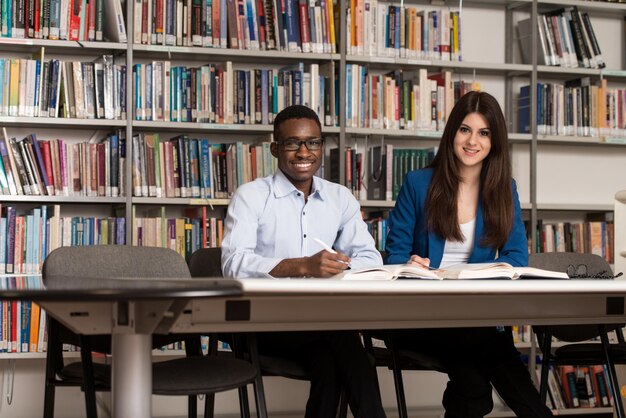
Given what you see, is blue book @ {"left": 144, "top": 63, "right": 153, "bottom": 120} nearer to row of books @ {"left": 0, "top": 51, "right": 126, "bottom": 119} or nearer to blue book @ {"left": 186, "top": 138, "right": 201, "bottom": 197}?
row of books @ {"left": 0, "top": 51, "right": 126, "bottom": 119}

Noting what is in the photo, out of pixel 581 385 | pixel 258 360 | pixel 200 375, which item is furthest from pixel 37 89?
pixel 581 385

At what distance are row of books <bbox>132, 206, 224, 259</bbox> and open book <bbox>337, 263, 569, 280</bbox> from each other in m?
1.99

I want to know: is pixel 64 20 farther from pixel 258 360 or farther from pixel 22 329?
pixel 258 360

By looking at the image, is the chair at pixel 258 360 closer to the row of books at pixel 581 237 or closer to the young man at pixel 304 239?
the young man at pixel 304 239

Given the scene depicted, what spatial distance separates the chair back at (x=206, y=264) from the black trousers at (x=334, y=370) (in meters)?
0.38

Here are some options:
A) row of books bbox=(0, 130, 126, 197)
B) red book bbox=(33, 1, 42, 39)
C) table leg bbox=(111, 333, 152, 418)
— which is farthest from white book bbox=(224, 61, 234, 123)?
table leg bbox=(111, 333, 152, 418)

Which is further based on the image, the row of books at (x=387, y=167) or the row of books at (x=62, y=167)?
the row of books at (x=387, y=167)

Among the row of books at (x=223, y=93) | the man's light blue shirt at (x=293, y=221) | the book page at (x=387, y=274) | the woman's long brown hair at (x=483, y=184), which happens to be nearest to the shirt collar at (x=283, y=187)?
the man's light blue shirt at (x=293, y=221)

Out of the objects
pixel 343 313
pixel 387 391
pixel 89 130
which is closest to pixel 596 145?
pixel 387 391

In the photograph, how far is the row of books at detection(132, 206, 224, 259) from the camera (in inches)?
153

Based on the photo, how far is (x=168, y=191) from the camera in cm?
391

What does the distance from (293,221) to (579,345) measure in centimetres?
117

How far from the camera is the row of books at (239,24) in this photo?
12.8 ft

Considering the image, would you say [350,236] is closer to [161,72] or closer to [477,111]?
[477,111]
